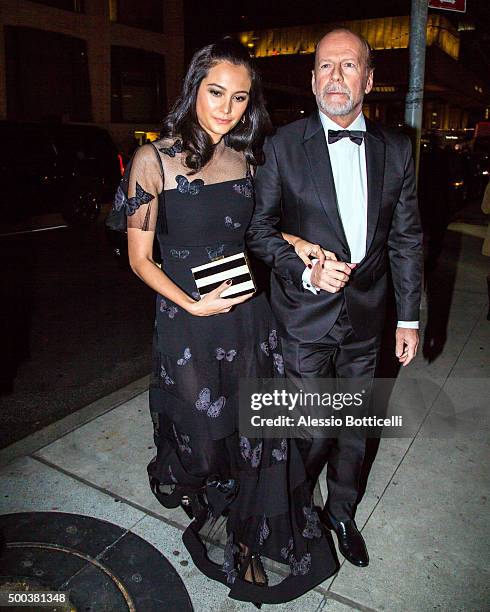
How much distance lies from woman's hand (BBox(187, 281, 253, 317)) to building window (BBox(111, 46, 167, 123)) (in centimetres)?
2228

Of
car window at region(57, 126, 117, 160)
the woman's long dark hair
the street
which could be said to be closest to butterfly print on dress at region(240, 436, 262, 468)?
the woman's long dark hair

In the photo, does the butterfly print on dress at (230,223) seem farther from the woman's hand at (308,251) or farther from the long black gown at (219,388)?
the woman's hand at (308,251)

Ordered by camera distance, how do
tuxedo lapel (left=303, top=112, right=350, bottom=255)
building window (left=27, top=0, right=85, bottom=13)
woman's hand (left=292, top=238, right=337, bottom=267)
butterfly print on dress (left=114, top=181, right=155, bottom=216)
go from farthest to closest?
building window (left=27, top=0, right=85, bottom=13) → tuxedo lapel (left=303, top=112, right=350, bottom=255) → woman's hand (left=292, top=238, right=337, bottom=267) → butterfly print on dress (left=114, top=181, right=155, bottom=216)

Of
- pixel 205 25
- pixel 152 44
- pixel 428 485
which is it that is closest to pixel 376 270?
pixel 428 485

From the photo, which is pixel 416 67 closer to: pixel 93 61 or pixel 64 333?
→ pixel 64 333

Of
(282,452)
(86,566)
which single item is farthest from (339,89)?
(86,566)

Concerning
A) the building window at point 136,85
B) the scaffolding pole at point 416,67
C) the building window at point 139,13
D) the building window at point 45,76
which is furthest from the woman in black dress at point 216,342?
the building window at point 139,13

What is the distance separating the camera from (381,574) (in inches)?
99.6

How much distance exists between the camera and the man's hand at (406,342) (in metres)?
2.72

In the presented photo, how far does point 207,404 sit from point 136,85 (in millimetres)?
22864

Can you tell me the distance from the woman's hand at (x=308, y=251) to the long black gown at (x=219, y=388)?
0.26m

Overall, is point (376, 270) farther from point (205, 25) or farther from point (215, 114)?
point (205, 25)

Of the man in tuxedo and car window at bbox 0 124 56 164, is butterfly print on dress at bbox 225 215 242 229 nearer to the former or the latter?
the man in tuxedo

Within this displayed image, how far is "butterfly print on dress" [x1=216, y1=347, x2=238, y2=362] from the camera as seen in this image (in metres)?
2.44
